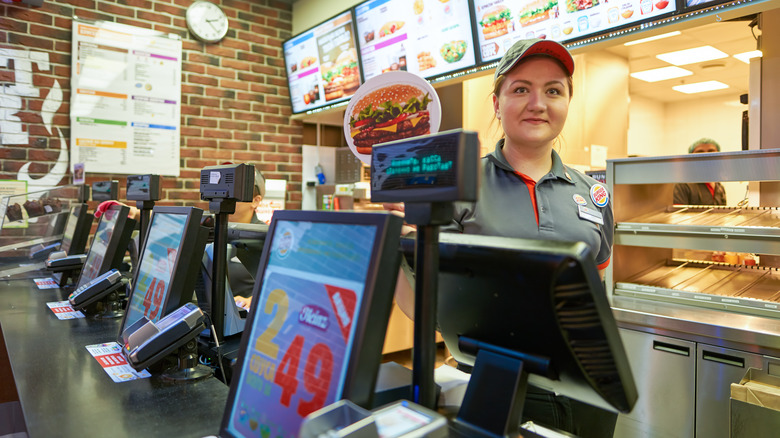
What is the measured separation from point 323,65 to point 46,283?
2.42 metres

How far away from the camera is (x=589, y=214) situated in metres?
1.39

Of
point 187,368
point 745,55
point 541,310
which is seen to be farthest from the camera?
point 745,55

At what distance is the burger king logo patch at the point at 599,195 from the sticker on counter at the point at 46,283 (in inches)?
100

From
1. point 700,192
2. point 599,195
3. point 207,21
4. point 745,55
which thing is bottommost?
point 599,195

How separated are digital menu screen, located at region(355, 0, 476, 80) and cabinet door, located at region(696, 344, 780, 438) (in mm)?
1923

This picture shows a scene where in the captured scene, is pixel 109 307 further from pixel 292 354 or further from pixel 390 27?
pixel 390 27

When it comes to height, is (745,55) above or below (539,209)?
above

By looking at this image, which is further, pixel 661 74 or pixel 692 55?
pixel 661 74

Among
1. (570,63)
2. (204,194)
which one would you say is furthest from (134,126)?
(570,63)

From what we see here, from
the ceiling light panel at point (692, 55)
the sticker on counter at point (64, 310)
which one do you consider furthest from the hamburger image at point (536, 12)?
the ceiling light panel at point (692, 55)

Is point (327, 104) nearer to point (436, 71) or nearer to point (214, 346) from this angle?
point (436, 71)

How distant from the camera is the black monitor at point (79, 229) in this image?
2.75 meters

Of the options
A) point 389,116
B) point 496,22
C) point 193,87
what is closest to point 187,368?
point 389,116

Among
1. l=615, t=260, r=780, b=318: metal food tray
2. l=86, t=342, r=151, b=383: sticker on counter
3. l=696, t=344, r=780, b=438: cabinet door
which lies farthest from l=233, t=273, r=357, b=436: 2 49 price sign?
l=615, t=260, r=780, b=318: metal food tray
